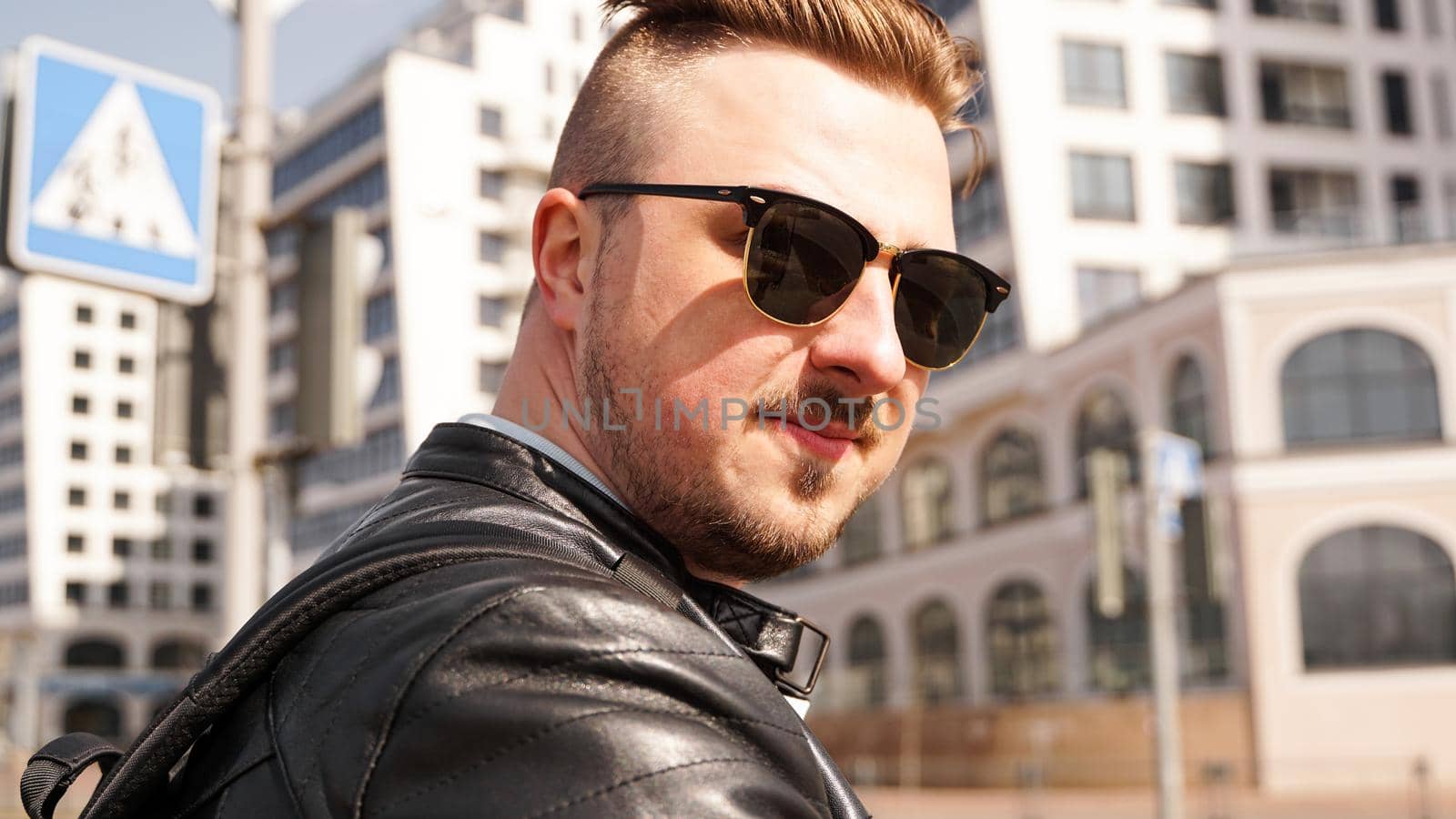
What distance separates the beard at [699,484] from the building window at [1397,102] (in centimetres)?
3892

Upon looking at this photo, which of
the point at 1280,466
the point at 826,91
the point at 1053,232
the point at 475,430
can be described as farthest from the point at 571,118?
the point at 1053,232

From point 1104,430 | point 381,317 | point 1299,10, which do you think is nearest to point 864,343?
point 1104,430

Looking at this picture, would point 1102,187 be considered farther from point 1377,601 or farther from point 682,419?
point 682,419

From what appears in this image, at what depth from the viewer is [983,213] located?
115 ft

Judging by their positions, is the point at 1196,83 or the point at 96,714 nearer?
the point at 1196,83

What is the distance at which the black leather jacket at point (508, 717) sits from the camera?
0.90 meters

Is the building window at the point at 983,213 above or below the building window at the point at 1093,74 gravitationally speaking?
below

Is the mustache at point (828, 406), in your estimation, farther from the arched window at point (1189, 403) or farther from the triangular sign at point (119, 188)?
the arched window at point (1189, 403)

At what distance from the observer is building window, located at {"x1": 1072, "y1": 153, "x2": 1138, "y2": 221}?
1345 inches

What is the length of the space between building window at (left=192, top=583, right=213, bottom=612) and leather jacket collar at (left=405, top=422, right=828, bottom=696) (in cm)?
8077

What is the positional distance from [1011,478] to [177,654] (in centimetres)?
5656

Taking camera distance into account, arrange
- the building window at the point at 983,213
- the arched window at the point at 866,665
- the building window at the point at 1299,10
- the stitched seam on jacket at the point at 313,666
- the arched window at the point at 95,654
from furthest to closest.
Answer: the arched window at the point at 95,654 < the arched window at the point at 866,665 < the building window at the point at 1299,10 < the building window at the point at 983,213 < the stitched seam on jacket at the point at 313,666

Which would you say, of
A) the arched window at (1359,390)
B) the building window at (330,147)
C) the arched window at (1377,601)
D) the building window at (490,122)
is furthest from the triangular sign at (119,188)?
the building window at (330,147)

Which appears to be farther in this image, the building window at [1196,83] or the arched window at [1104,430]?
the building window at [1196,83]
